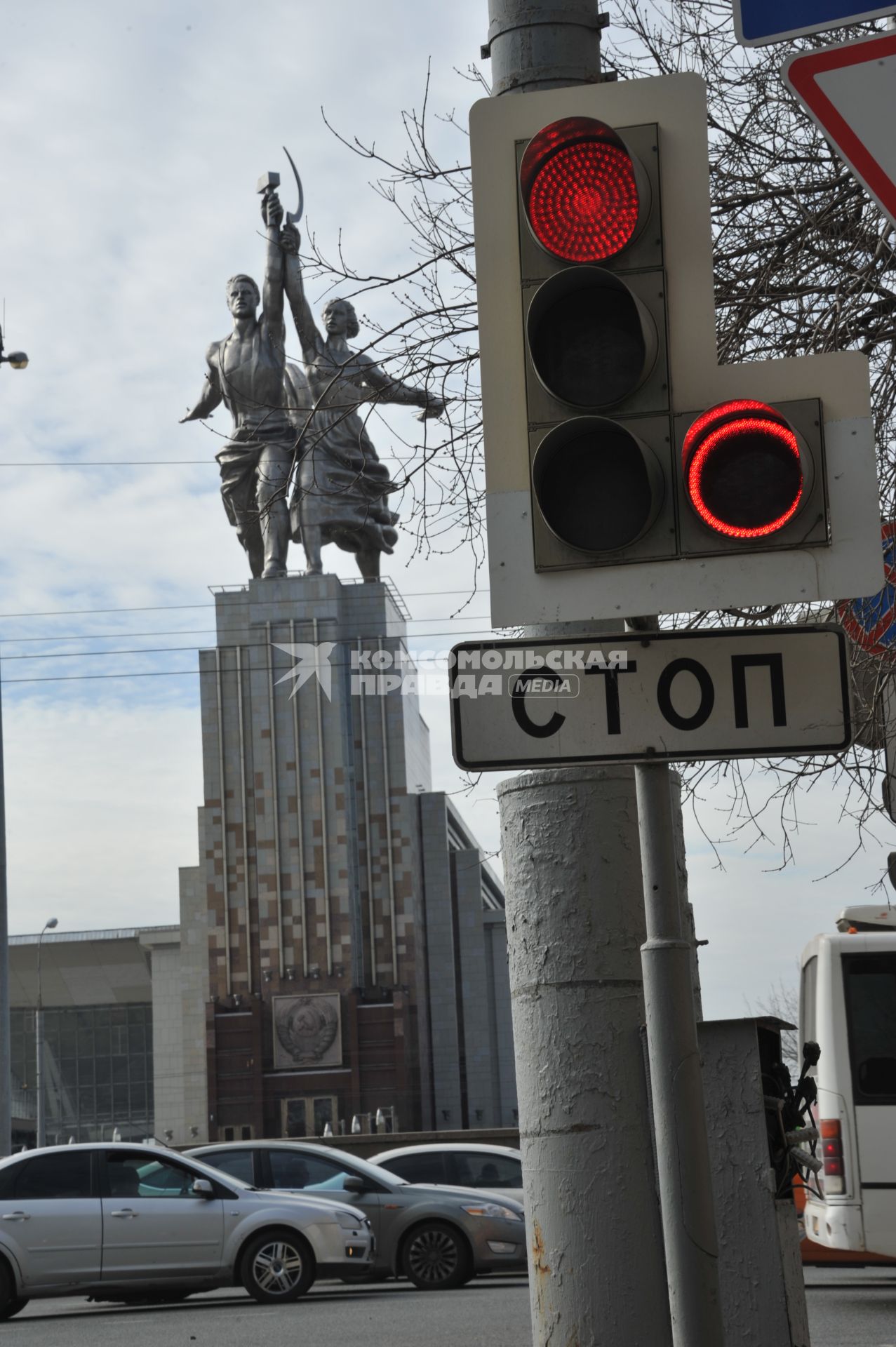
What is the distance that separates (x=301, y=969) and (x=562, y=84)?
59424 millimetres

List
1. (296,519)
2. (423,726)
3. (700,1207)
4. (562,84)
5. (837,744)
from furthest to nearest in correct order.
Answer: (423,726)
(296,519)
(562,84)
(837,744)
(700,1207)

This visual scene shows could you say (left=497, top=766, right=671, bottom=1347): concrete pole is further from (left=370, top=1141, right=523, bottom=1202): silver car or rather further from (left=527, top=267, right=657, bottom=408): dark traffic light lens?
(left=370, top=1141, right=523, bottom=1202): silver car

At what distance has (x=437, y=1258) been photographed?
54.1ft

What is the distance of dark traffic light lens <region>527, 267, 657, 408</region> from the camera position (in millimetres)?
3377

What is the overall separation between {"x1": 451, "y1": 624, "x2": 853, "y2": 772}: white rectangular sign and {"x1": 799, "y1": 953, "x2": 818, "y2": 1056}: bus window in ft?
35.4

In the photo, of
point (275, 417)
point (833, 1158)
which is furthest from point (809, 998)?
point (275, 417)

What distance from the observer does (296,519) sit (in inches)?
2640

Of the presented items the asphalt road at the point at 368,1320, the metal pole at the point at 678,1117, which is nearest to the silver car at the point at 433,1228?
the asphalt road at the point at 368,1320

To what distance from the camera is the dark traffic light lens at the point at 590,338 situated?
11.1ft

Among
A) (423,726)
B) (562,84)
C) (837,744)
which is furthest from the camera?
(423,726)

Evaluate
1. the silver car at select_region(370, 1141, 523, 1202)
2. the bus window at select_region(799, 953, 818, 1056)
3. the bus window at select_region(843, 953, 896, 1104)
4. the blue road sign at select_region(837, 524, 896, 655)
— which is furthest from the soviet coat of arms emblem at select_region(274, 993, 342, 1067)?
the blue road sign at select_region(837, 524, 896, 655)

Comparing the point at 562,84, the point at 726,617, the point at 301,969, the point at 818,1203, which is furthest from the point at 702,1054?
the point at 301,969

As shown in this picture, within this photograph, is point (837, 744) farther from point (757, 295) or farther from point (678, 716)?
point (757, 295)

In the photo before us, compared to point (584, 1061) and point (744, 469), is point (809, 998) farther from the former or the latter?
point (744, 469)
